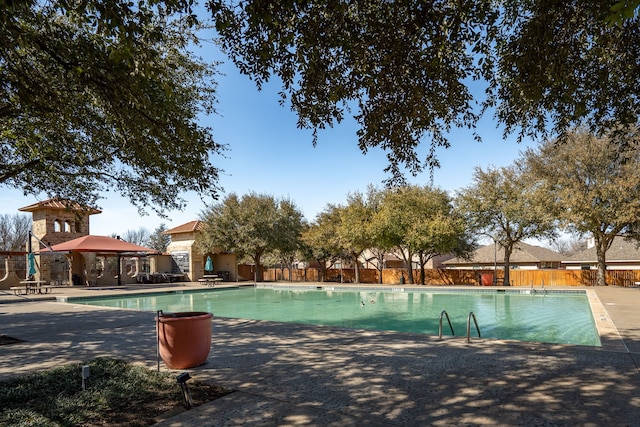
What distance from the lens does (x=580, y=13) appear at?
4.67m

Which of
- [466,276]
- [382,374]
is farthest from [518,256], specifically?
[382,374]

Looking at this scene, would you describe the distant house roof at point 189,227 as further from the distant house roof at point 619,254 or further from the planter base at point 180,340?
the distant house roof at point 619,254

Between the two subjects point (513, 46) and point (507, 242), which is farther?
point (507, 242)

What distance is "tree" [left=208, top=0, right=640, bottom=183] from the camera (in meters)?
4.77

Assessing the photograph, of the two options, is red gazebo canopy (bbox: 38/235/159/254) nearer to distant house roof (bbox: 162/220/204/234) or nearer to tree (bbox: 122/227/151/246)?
distant house roof (bbox: 162/220/204/234)

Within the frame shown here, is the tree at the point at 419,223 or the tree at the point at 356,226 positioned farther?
the tree at the point at 356,226

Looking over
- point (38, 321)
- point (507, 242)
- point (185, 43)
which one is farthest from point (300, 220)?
point (185, 43)

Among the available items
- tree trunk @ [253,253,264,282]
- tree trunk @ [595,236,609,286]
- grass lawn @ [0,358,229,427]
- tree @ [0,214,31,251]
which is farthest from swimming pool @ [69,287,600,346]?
tree @ [0,214,31,251]

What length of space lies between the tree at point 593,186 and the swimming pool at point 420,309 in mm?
3955

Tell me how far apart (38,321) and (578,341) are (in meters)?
13.9

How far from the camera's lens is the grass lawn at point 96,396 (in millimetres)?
3875

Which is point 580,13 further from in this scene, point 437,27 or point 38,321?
point 38,321

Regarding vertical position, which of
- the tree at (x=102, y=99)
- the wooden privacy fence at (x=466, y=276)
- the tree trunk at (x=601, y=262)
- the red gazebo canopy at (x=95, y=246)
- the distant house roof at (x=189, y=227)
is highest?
the tree at (x=102, y=99)

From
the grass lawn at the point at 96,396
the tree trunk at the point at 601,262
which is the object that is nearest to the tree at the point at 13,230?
the grass lawn at the point at 96,396
